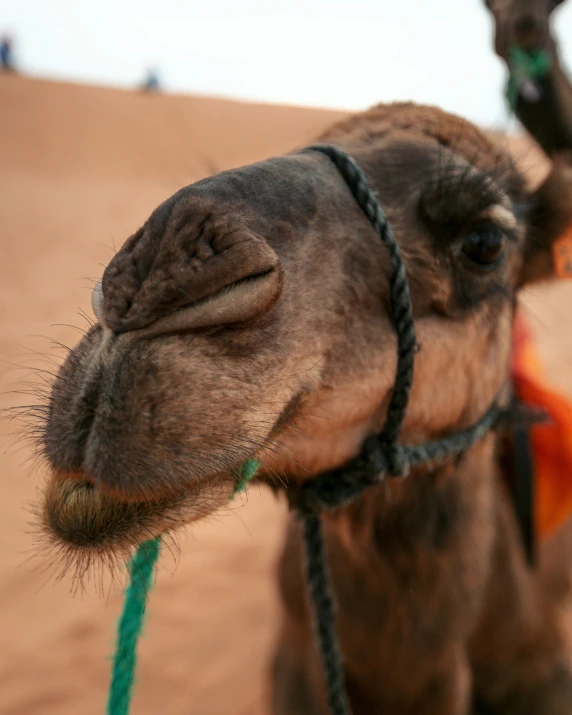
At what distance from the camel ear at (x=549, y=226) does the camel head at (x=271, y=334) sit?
8.6 inches

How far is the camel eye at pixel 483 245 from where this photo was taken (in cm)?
158

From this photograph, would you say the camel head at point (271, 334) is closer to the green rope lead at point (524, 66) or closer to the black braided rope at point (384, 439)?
the black braided rope at point (384, 439)

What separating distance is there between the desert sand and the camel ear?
0.12 meters

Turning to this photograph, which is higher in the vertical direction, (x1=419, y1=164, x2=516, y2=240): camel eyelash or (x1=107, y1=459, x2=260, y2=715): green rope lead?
(x1=419, y1=164, x2=516, y2=240): camel eyelash

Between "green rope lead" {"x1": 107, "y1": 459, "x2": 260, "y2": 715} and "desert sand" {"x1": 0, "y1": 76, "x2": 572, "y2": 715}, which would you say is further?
"desert sand" {"x1": 0, "y1": 76, "x2": 572, "y2": 715}

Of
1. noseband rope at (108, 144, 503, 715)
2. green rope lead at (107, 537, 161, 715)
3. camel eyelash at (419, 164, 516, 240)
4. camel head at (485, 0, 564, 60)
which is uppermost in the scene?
camel head at (485, 0, 564, 60)

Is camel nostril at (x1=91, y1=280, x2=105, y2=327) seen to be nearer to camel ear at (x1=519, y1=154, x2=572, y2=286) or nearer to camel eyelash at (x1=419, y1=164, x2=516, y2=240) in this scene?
camel eyelash at (x1=419, y1=164, x2=516, y2=240)

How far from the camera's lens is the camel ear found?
2.00 meters

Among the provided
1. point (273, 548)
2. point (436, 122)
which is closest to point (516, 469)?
point (436, 122)

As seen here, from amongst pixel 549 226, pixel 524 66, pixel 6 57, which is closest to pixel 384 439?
pixel 549 226

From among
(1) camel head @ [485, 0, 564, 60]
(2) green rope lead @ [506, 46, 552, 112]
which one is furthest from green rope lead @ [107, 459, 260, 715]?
(1) camel head @ [485, 0, 564, 60]

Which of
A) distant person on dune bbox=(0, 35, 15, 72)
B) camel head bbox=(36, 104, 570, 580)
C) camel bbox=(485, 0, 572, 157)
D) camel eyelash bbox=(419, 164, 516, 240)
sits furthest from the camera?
distant person on dune bbox=(0, 35, 15, 72)

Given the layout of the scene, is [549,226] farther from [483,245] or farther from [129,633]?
[129,633]

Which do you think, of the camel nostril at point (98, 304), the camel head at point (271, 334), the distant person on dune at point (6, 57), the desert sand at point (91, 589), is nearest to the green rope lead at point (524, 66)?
the desert sand at point (91, 589)
